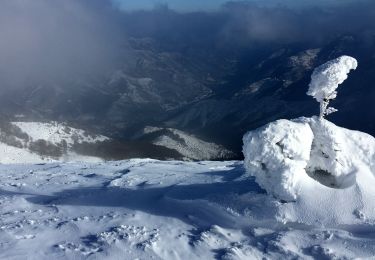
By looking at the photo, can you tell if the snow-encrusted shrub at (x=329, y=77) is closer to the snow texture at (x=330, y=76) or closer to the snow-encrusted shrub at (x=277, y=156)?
the snow texture at (x=330, y=76)

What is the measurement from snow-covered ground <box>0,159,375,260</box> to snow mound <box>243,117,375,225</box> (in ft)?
2.61

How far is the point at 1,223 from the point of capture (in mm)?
30219

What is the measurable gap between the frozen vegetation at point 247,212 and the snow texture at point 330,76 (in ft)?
0.56

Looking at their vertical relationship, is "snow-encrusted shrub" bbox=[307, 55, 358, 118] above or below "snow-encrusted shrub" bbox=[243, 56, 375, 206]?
above

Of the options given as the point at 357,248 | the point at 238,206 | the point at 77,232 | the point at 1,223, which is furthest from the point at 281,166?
the point at 1,223

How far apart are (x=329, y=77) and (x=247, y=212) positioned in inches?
373

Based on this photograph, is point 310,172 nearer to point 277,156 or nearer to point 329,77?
point 277,156

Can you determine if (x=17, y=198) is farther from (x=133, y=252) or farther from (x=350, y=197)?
(x=350, y=197)

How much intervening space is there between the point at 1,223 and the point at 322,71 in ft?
67.4

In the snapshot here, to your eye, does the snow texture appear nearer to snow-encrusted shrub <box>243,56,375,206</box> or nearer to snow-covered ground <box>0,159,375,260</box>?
snow-encrusted shrub <box>243,56,375,206</box>

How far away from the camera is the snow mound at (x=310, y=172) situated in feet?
95.5

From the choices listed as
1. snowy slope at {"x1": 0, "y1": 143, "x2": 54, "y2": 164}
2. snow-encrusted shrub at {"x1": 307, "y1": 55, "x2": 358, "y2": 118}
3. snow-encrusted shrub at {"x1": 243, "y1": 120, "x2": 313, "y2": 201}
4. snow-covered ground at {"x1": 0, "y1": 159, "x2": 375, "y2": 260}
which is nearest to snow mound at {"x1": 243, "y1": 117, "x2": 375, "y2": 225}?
snow-encrusted shrub at {"x1": 243, "y1": 120, "x2": 313, "y2": 201}

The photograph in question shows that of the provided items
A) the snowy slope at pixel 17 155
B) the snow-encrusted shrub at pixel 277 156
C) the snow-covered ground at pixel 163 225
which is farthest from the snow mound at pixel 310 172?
the snowy slope at pixel 17 155

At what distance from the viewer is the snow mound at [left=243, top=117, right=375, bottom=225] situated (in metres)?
29.1
